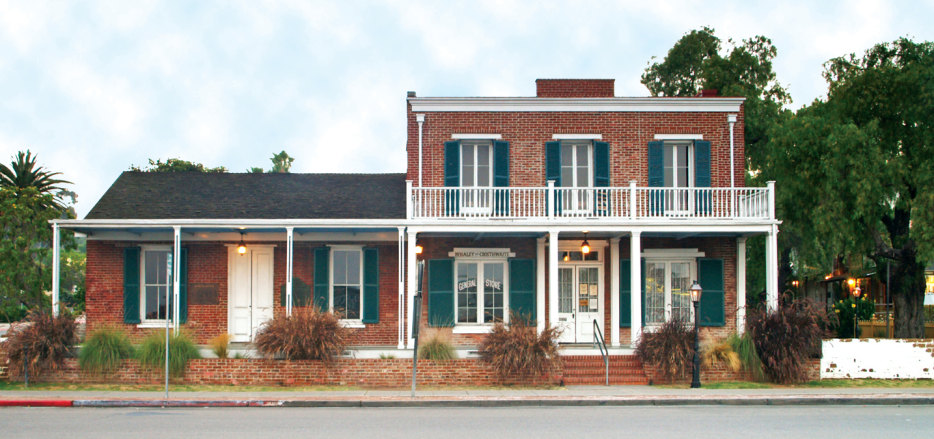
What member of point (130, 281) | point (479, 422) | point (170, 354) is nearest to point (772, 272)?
point (479, 422)

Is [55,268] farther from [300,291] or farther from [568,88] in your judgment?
[568,88]

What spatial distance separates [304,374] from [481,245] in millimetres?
5890

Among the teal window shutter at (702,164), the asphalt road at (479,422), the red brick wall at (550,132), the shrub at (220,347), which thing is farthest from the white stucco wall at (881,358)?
the shrub at (220,347)

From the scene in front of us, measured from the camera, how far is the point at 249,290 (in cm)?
2033

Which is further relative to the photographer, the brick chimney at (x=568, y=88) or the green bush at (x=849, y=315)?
the green bush at (x=849, y=315)

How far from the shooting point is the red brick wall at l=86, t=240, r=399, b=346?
1995 centimetres

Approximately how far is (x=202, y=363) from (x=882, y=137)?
17.1 metres

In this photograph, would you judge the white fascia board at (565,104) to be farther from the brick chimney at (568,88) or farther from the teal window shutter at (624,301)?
the teal window shutter at (624,301)

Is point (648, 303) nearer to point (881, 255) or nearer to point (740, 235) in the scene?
point (740, 235)

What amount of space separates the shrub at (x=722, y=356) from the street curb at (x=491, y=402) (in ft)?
7.03

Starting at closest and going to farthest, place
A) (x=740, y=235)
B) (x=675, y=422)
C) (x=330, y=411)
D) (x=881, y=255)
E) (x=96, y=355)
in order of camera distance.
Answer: (x=675, y=422) → (x=330, y=411) → (x=96, y=355) → (x=740, y=235) → (x=881, y=255)

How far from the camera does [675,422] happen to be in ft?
40.3

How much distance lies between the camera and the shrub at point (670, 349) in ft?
55.7

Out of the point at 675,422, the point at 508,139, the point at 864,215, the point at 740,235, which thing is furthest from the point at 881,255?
the point at 675,422
